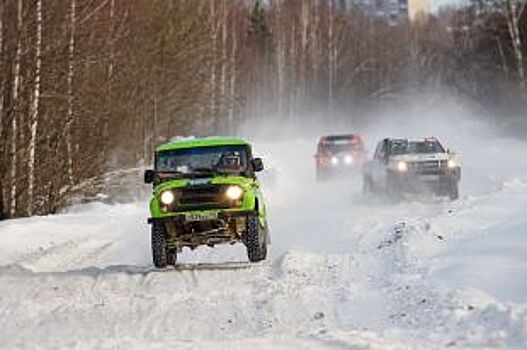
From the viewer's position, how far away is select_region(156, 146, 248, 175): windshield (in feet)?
46.2

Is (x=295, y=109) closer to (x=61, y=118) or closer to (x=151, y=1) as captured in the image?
(x=151, y=1)

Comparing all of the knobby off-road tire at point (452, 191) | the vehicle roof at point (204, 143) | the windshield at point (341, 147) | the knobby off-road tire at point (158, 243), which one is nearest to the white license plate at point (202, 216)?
the knobby off-road tire at point (158, 243)

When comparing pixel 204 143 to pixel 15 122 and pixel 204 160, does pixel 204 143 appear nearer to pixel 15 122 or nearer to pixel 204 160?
pixel 204 160

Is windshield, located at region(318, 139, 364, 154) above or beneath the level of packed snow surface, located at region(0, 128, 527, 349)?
above

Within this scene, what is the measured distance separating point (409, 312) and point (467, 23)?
7207 centimetres

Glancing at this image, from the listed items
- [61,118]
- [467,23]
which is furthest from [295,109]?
[61,118]

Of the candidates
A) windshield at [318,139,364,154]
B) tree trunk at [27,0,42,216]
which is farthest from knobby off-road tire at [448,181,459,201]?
windshield at [318,139,364,154]

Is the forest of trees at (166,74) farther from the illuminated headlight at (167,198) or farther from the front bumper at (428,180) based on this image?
the illuminated headlight at (167,198)

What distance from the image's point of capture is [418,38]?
4296 inches

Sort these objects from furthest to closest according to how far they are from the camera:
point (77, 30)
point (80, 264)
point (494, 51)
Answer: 1. point (494, 51)
2. point (77, 30)
3. point (80, 264)

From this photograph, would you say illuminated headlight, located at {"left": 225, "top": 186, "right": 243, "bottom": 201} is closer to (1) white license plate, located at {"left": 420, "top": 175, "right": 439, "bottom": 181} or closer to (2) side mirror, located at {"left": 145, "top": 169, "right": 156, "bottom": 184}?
(2) side mirror, located at {"left": 145, "top": 169, "right": 156, "bottom": 184}

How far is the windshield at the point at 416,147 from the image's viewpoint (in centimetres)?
2438

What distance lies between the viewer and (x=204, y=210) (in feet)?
43.4

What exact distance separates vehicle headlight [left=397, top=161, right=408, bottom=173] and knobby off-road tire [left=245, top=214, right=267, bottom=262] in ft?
35.1
